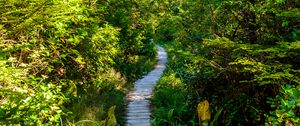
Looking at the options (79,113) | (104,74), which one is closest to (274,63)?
(79,113)

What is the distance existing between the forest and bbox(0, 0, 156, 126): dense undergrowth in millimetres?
23

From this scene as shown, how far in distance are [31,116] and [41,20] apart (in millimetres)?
1796

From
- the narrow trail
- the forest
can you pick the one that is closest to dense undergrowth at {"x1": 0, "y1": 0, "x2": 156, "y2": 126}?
the forest

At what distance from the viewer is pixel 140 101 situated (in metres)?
11.8

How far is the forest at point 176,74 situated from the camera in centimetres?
529

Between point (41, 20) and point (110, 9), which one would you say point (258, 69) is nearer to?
point (41, 20)

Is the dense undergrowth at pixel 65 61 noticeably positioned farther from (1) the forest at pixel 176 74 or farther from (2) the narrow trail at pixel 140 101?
(2) the narrow trail at pixel 140 101

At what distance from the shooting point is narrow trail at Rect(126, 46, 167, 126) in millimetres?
9836

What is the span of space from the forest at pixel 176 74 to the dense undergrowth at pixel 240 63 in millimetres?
22

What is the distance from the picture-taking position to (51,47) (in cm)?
757

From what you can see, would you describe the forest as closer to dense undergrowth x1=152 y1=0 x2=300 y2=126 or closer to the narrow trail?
dense undergrowth x1=152 y1=0 x2=300 y2=126

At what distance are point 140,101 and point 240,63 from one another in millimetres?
5542

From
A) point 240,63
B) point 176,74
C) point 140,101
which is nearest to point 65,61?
point 140,101

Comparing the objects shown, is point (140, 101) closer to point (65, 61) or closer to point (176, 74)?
point (176, 74)
